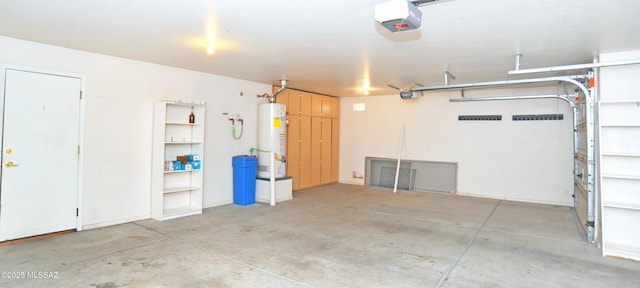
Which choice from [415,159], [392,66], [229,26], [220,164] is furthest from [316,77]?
[415,159]

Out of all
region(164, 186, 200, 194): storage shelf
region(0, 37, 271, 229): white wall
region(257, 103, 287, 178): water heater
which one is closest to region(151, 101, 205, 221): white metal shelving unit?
region(164, 186, 200, 194): storage shelf

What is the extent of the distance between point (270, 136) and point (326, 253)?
11.2 ft

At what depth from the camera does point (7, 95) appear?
3875 mm

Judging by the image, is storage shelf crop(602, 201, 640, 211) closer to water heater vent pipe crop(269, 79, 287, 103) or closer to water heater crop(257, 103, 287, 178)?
water heater crop(257, 103, 287, 178)

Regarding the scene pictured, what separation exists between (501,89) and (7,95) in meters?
8.16

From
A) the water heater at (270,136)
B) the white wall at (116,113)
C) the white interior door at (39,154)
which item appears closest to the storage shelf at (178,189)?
the white wall at (116,113)

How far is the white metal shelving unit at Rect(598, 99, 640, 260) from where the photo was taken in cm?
384

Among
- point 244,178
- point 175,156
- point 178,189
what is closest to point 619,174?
point 244,178

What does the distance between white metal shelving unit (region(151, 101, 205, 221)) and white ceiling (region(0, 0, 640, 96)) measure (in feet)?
2.51

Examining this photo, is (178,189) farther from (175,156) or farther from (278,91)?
(278,91)

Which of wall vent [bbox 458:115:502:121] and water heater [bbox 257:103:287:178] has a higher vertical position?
wall vent [bbox 458:115:502:121]

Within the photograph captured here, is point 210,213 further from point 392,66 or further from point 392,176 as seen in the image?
point 392,176

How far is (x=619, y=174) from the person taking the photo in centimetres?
391

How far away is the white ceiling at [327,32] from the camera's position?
2.87 meters
